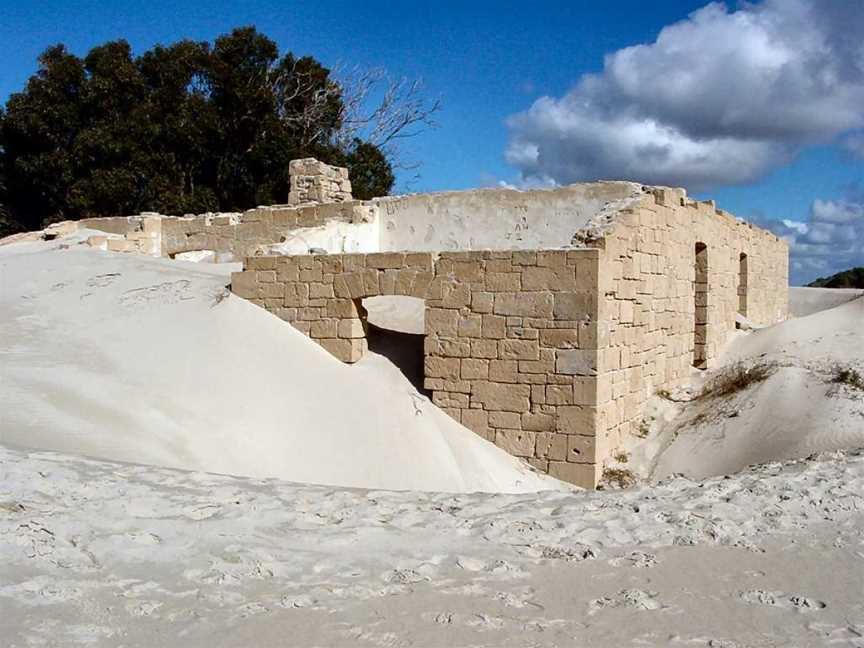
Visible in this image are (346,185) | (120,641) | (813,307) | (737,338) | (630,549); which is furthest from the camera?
(813,307)

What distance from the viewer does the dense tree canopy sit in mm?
23469

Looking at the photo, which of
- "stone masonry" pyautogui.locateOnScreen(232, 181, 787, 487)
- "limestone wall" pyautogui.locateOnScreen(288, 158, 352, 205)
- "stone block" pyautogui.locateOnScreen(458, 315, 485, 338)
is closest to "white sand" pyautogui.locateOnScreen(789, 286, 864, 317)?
"limestone wall" pyautogui.locateOnScreen(288, 158, 352, 205)

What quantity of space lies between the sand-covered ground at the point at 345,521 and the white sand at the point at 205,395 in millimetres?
33

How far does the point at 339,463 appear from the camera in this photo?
22.2 ft

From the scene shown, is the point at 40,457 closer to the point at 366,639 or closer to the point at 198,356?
the point at 366,639

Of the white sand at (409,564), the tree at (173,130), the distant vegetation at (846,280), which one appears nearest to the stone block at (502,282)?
the white sand at (409,564)

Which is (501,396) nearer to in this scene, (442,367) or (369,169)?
(442,367)

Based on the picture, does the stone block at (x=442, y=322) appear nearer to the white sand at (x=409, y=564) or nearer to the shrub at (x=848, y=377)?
the white sand at (x=409, y=564)

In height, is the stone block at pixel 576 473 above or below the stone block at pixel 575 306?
below

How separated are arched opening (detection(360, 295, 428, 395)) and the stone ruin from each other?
1.35 feet

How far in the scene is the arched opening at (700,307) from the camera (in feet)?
35.0

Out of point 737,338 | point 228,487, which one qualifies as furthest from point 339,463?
point 737,338

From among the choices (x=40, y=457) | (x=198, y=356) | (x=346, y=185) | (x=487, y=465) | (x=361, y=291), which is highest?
(x=346, y=185)

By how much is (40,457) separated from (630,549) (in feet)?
11.4
